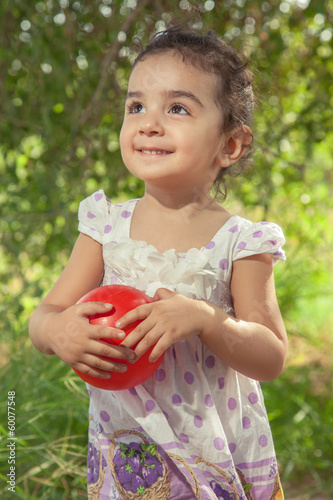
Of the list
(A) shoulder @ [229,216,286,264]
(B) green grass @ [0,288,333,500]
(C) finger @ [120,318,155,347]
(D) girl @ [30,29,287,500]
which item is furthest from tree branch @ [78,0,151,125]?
(C) finger @ [120,318,155,347]

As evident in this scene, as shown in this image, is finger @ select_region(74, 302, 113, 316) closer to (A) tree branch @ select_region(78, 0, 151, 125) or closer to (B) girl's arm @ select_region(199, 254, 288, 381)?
(B) girl's arm @ select_region(199, 254, 288, 381)

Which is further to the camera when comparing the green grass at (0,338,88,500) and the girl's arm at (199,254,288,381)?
the green grass at (0,338,88,500)

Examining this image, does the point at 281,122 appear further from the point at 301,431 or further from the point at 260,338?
the point at 260,338

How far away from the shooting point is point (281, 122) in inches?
128

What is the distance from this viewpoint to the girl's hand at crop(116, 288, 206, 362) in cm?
116

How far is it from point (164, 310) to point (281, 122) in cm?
227

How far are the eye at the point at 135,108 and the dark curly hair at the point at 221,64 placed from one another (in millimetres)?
111

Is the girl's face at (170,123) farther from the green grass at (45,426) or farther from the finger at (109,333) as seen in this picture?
the green grass at (45,426)

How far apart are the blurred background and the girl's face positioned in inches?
42.2

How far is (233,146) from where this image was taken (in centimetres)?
154

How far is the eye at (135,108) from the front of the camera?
1.44 meters

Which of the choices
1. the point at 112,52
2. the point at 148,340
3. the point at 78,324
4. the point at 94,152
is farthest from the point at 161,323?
the point at 94,152

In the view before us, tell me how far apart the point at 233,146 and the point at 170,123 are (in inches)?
9.1

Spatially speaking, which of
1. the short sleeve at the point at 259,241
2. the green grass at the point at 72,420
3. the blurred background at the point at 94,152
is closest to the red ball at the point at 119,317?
the short sleeve at the point at 259,241
